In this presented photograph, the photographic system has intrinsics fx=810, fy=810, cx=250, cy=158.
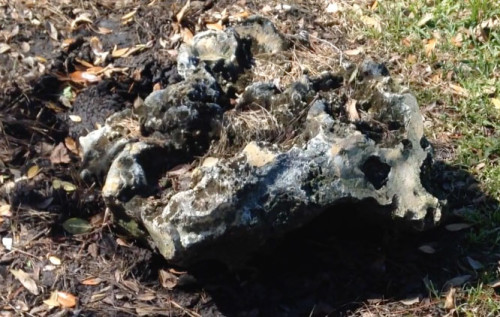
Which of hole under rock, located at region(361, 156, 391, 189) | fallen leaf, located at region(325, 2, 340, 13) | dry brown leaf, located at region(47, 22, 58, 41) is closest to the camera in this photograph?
hole under rock, located at region(361, 156, 391, 189)

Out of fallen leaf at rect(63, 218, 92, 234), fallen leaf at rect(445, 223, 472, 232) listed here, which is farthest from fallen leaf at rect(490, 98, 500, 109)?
fallen leaf at rect(63, 218, 92, 234)

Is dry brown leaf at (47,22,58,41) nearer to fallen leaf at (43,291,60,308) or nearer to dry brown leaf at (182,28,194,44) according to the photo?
dry brown leaf at (182,28,194,44)

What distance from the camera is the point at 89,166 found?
371cm

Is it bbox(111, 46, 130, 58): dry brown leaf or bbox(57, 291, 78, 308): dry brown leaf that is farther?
bbox(111, 46, 130, 58): dry brown leaf

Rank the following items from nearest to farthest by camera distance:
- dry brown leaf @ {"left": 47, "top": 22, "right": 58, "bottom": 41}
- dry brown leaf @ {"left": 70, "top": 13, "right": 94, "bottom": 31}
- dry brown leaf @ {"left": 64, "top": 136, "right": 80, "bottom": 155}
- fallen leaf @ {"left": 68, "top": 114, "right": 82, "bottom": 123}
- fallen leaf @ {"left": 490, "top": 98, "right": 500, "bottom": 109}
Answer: dry brown leaf @ {"left": 64, "top": 136, "right": 80, "bottom": 155}
fallen leaf @ {"left": 68, "top": 114, "right": 82, "bottom": 123}
fallen leaf @ {"left": 490, "top": 98, "right": 500, "bottom": 109}
dry brown leaf @ {"left": 47, "top": 22, "right": 58, "bottom": 41}
dry brown leaf @ {"left": 70, "top": 13, "right": 94, "bottom": 31}

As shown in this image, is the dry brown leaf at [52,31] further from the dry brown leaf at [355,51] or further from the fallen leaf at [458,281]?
the fallen leaf at [458,281]

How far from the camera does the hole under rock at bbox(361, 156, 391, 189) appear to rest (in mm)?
3340

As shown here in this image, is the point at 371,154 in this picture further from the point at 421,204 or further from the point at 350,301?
the point at 350,301

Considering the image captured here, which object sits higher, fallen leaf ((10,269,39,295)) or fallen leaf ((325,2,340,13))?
fallen leaf ((325,2,340,13))

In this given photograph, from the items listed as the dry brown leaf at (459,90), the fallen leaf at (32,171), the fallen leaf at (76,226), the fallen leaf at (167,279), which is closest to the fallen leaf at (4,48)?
the fallen leaf at (32,171)

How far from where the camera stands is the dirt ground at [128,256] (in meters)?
3.46

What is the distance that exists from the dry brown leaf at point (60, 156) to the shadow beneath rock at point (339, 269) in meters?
0.94

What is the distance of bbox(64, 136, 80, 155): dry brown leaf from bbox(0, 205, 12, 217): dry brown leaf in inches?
17.2

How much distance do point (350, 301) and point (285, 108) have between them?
884 millimetres
